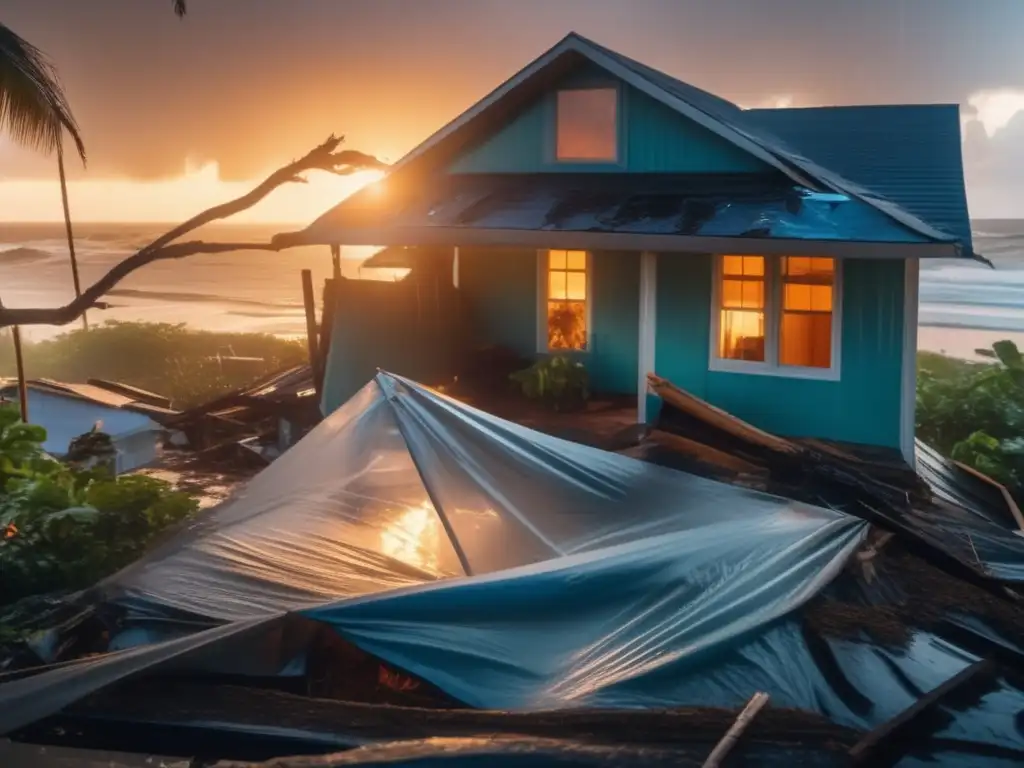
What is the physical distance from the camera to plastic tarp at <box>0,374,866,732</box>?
14.7 feet

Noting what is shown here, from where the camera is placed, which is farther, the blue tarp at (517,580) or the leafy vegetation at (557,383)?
the leafy vegetation at (557,383)

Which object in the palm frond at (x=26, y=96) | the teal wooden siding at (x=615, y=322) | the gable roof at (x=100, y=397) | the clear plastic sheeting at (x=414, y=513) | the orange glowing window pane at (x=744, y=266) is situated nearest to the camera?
the clear plastic sheeting at (x=414, y=513)

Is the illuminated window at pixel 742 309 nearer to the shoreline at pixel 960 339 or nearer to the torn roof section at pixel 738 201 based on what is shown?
the torn roof section at pixel 738 201

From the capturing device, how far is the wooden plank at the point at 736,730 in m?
3.72

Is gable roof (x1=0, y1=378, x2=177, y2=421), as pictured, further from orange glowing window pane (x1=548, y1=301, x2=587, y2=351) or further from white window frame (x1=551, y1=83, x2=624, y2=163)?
white window frame (x1=551, y1=83, x2=624, y2=163)

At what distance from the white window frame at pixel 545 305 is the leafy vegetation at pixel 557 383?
68cm

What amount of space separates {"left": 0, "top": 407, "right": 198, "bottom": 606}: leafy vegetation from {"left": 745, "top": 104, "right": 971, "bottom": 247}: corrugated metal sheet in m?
7.11

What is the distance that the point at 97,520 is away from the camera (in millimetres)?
7684

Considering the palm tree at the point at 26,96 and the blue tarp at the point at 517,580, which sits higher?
the palm tree at the point at 26,96

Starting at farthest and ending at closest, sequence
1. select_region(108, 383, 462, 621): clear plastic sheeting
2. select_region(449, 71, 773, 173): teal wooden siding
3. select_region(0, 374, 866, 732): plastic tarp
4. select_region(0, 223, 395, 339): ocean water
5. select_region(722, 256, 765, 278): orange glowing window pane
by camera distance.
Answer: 1. select_region(0, 223, 395, 339): ocean water
2. select_region(449, 71, 773, 173): teal wooden siding
3. select_region(722, 256, 765, 278): orange glowing window pane
4. select_region(108, 383, 462, 621): clear plastic sheeting
5. select_region(0, 374, 866, 732): plastic tarp

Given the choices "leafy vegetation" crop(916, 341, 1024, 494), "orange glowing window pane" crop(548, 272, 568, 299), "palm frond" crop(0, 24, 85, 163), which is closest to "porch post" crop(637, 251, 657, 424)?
"orange glowing window pane" crop(548, 272, 568, 299)

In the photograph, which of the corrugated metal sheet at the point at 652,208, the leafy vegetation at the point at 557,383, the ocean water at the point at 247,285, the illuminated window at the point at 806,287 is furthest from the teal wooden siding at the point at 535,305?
the ocean water at the point at 247,285

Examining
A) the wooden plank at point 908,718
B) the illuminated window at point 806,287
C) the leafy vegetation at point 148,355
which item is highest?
the illuminated window at point 806,287

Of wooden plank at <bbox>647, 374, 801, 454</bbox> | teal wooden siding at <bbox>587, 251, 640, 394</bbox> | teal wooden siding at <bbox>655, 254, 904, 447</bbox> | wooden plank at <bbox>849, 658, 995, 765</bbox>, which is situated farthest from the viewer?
teal wooden siding at <bbox>587, 251, 640, 394</bbox>
